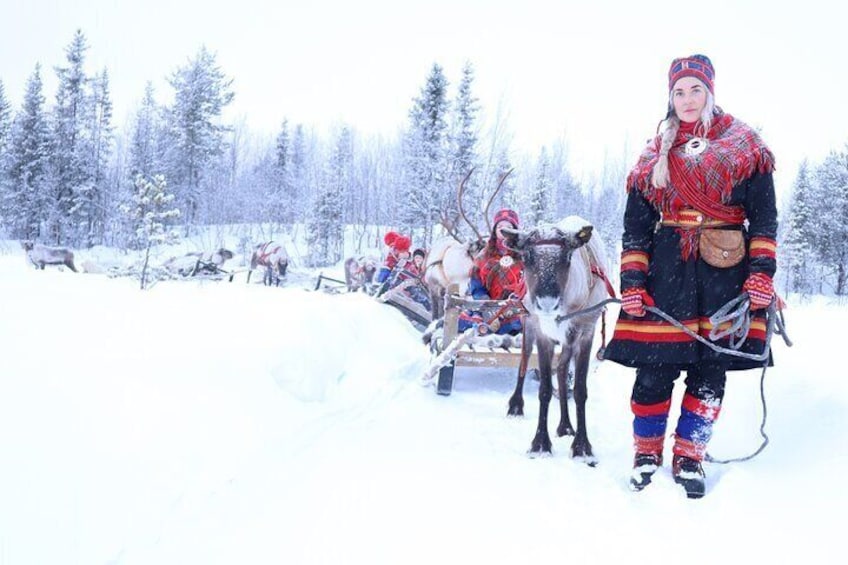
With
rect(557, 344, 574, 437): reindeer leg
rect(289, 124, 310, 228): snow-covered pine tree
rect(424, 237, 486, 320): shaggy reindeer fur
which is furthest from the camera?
rect(289, 124, 310, 228): snow-covered pine tree

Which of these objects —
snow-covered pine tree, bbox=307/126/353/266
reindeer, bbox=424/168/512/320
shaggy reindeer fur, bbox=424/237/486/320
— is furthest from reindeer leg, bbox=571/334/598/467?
snow-covered pine tree, bbox=307/126/353/266

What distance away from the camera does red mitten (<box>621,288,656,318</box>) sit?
2750mm

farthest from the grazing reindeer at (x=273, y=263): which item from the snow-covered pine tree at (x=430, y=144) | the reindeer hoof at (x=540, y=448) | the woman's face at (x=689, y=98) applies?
the woman's face at (x=689, y=98)

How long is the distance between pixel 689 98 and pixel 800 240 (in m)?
42.8

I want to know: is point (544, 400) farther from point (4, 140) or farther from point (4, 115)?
point (4, 115)

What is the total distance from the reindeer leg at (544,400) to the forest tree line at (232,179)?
23443 mm

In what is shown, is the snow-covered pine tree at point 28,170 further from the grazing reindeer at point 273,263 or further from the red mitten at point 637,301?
the red mitten at point 637,301

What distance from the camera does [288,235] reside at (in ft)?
150

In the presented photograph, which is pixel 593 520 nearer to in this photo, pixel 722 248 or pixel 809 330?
pixel 722 248

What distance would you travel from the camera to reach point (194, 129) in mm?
38906

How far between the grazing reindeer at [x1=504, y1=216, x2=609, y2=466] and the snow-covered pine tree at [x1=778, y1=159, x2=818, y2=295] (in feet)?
126

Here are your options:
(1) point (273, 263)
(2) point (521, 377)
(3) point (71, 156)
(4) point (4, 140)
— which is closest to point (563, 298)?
(2) point (521, 377)

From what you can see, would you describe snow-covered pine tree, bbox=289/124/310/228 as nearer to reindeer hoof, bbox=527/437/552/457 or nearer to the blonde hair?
reindeer hoof, bbox=527/437/552/457

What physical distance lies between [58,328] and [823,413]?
443 cm
